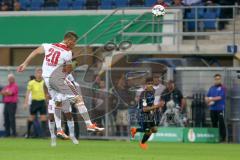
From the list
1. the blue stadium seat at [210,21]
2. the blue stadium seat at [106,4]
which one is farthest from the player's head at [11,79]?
the blue stadium seat at [210,21]

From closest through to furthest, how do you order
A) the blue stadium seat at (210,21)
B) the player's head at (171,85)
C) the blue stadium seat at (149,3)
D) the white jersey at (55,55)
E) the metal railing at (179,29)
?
1. the white jersey at (55,55)
2. the player's head at (171,85)
3. the metal railing at (179,29)
4. the blue stadium seat at (210,21)
5. the blue stadium seat at (149,3)

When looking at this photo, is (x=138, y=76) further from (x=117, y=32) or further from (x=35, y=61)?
(x=35, y=61)

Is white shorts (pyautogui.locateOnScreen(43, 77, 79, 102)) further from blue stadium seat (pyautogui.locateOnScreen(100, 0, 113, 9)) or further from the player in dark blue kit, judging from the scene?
blue stadium seat (pyautogui.locateOnScreen(100, 0, 113, 9))

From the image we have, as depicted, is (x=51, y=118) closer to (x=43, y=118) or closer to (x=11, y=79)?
(x=43, y=118)

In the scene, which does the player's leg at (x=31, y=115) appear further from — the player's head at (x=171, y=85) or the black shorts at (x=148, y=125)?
the black shorts at (x=148, y=125)

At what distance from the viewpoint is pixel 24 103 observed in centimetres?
3250

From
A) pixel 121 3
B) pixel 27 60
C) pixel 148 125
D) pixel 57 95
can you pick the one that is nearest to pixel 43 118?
pixel 121 3

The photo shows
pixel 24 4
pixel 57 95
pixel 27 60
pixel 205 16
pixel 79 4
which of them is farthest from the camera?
pixel 24 4

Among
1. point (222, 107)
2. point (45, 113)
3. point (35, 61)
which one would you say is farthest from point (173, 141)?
point (35, 61)

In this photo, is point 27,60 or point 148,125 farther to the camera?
point 148,125

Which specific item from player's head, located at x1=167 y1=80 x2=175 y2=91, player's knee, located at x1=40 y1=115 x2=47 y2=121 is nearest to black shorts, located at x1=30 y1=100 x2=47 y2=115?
player's knee, located at x1=40 y1=115 x2=47 y2=121

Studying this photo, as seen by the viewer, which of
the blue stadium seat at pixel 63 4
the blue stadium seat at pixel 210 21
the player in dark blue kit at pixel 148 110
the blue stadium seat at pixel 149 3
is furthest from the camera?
the blue stadium seat at pixel 63 4

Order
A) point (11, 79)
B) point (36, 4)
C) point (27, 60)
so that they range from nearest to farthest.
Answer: point (27, 60) → point (11, 79) → point (36, 4)

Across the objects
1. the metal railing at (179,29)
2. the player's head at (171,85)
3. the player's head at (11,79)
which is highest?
the metal railing at (179,29)
